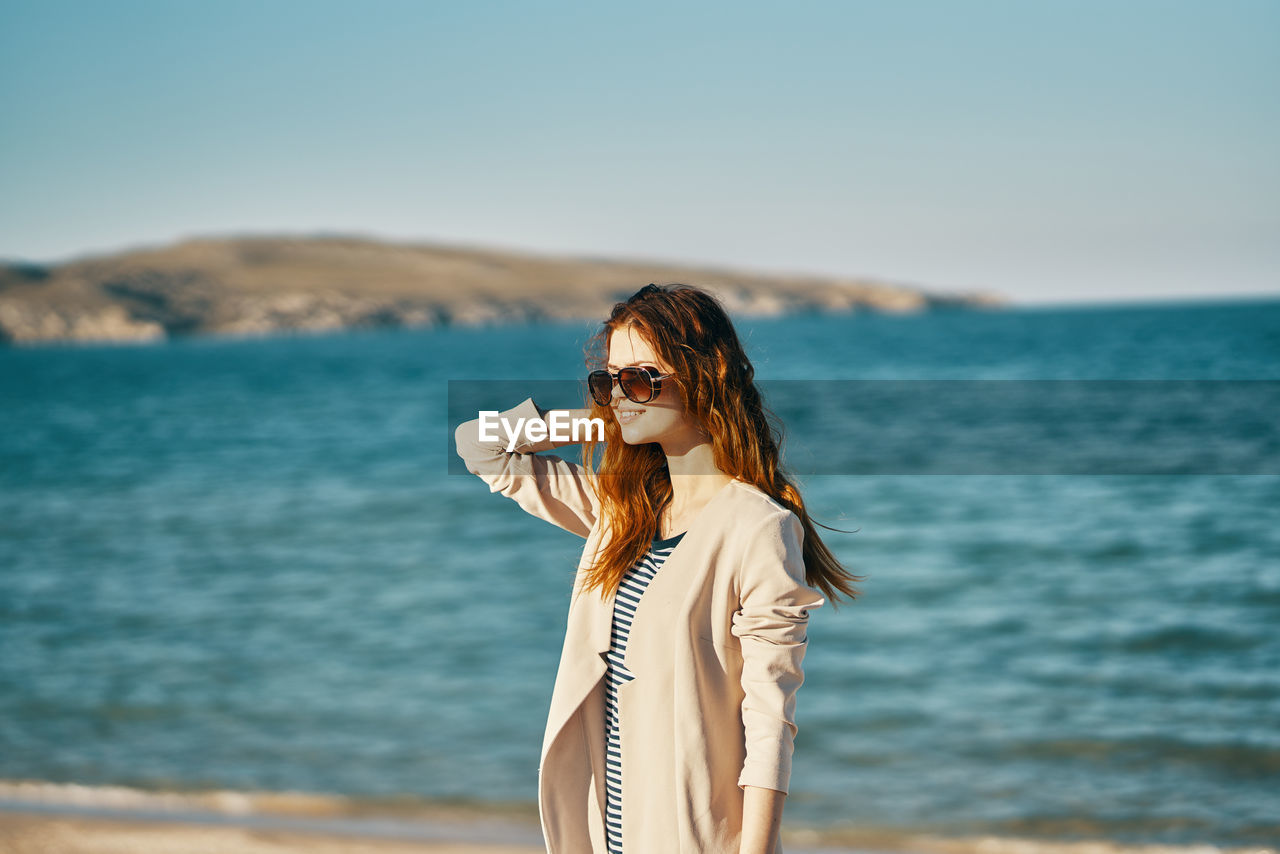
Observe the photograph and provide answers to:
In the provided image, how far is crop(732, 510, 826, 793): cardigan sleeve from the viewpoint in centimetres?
181

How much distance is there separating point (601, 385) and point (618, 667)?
0.51 m

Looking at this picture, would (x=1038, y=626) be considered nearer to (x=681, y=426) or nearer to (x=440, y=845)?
(x=440, y=845)

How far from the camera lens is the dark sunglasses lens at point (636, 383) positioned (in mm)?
1918

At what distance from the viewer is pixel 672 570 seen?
1.89 m

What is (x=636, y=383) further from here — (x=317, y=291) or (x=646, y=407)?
(x=317, y=291)

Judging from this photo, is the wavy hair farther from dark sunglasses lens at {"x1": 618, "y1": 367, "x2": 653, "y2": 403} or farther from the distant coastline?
the distant coastline

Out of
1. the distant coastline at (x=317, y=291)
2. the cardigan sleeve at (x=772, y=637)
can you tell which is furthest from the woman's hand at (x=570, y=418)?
the distant coastline at (x=317, y=291)

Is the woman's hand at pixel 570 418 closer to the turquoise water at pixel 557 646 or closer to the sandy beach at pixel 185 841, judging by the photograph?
the turquoise water at pixel 557 646

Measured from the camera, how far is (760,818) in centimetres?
183

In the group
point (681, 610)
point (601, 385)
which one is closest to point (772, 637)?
point (681, 610)

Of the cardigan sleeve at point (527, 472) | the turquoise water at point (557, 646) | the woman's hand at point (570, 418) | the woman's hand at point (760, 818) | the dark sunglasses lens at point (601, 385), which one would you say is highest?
the dark sunglasses lens at point (601, 385)

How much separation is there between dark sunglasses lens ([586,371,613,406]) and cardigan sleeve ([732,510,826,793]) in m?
0.39

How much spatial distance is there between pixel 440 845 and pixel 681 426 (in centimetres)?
391

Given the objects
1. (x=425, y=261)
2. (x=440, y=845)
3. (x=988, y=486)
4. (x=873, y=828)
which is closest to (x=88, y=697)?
(x=440, y=845)
